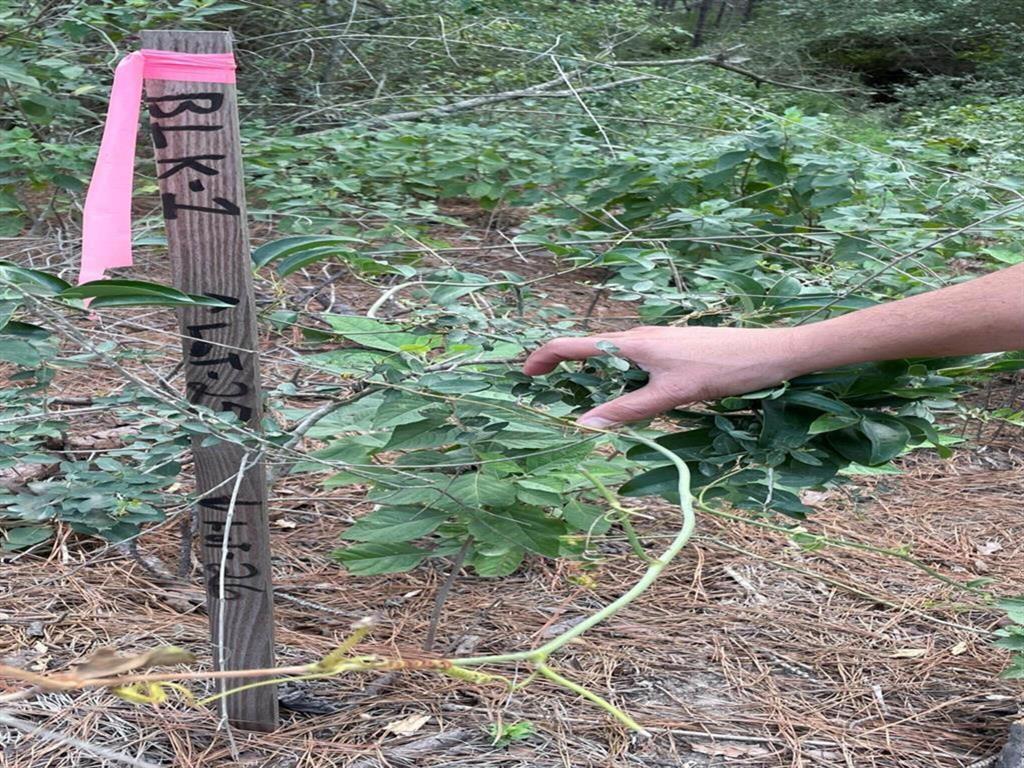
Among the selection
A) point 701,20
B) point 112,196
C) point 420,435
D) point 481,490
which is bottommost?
point 701,20

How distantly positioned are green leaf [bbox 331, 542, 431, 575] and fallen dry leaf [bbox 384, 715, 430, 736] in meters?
0.27

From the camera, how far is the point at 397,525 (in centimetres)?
176

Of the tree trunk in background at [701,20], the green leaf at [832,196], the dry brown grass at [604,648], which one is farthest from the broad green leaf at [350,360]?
the tree trunk in background at [701,20]

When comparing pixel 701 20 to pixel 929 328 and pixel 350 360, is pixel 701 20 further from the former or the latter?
pixel 929 328

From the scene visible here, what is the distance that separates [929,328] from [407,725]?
3.56ft

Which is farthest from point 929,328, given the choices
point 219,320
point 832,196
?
point 832,196

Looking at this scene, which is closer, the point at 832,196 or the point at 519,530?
the point at 519,530

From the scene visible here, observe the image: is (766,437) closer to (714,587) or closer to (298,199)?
(714,587)

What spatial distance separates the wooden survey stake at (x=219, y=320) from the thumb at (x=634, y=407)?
0.50 m

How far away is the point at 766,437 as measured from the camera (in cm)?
142

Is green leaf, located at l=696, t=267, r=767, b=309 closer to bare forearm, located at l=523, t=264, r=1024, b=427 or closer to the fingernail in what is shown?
bare forearm, located at l=523, t=264, r=1024, b=427

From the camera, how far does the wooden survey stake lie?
1.34 metres

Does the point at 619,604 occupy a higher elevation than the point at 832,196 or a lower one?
higher

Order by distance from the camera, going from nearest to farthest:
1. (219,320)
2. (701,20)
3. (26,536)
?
(219,320)
(26,536)
(701,20)
